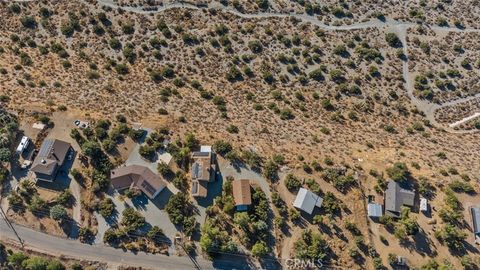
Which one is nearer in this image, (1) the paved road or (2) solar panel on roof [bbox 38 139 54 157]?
(1) the paved road

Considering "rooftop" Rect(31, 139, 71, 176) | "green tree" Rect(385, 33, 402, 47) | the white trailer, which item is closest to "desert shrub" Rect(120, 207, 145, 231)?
"rooftop" Rect(31, 139, 71, 176)

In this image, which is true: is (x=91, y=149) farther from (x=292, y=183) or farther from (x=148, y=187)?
(x=292, y=183)

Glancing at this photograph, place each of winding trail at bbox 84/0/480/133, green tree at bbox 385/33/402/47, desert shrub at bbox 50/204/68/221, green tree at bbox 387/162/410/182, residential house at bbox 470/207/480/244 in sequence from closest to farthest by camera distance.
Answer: desert shrub at bbox 50/204/68/221, residential house at bbox 470/207/480/244, green tree at bbox 387/162/410/182, winding trail at bbox 84/0/480/133, green tree at bbox 385/33/402/47

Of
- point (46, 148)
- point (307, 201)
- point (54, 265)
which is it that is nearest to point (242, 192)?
point (307, 201)

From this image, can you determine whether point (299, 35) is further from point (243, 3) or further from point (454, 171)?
point (454, 171)

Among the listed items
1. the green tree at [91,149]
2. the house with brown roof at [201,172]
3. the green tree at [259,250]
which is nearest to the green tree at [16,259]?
the green tree at [91,149]

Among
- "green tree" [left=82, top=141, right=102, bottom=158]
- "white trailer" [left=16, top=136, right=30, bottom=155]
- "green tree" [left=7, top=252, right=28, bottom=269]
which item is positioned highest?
"green tree" [left=82, top=141, right=102, bottom=158]

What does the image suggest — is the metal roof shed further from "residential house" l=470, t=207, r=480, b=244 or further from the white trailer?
the white trailer
